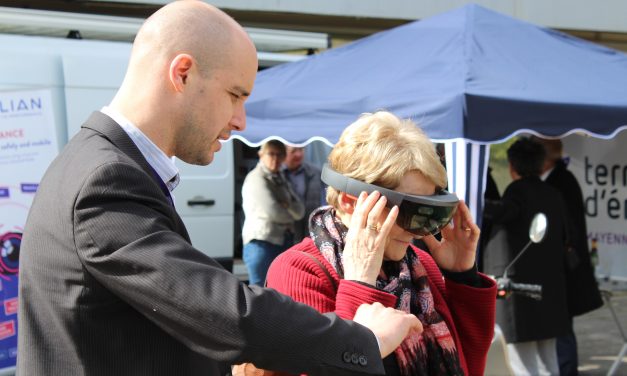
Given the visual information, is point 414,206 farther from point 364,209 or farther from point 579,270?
point 579,270

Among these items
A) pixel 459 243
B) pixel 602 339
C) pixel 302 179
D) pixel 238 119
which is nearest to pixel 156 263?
pixel 238 119

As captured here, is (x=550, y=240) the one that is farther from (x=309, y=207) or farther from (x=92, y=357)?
(x=92, y=357)

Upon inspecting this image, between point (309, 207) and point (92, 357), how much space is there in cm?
596

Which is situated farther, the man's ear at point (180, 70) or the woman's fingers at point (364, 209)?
the woman's fingers at point (364, 209)

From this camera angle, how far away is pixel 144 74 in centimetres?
138

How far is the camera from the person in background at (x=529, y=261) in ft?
17.9

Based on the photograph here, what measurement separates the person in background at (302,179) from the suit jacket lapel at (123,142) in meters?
5.65

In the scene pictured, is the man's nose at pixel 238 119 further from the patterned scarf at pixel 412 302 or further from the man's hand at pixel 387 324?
the patterned scarf at pixel 412 302

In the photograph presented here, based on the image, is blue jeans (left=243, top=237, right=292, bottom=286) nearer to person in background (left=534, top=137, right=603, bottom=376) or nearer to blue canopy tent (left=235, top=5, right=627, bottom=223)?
blue canopy tent (left=235, top=5, right=627, bottom=223)

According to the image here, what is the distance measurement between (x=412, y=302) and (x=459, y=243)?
229 mm

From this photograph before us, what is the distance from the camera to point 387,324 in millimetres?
1419

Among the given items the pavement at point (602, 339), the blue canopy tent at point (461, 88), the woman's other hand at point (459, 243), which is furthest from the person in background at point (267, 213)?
the woman's other hand at point (459, 243)

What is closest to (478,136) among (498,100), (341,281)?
(498,100)

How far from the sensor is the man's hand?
1381mm
